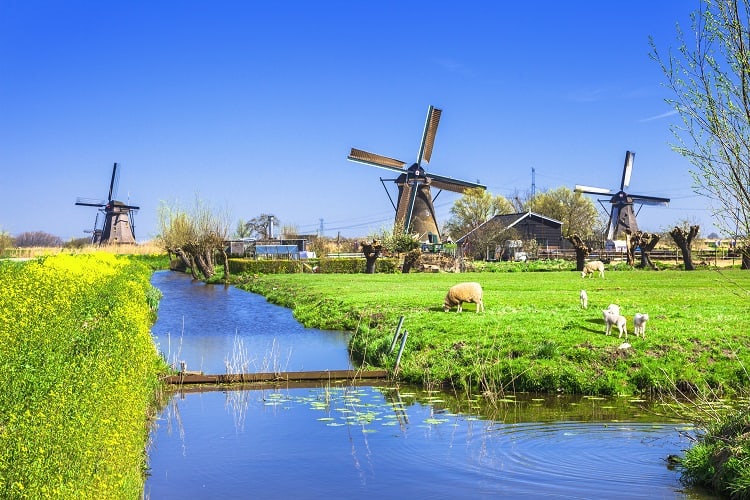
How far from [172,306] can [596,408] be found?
24817mm

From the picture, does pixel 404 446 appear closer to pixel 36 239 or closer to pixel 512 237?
pixel 512 237

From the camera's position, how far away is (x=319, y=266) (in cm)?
5694

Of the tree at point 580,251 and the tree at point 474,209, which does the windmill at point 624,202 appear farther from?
the tree at point 580,251

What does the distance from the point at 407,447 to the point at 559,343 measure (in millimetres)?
6471

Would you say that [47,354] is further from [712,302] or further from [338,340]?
[712,302]

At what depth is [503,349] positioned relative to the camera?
17422mm

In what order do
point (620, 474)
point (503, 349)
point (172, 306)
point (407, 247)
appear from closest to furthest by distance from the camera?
point (620, 474)
point (503, 349)
point (172, 306)
point (407, 247)

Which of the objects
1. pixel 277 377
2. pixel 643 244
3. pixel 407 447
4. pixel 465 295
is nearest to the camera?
pixel 407 447

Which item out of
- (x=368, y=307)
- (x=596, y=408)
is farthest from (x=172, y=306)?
(x=596, y=408)

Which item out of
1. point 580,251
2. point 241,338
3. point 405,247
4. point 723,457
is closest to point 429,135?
point 405,247

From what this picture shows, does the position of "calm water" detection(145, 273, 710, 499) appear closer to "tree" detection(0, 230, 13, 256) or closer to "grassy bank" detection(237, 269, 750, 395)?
"grassy bank" detection(237, 269, 750, 395)

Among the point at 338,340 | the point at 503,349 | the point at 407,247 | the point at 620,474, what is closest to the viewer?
the point at 620,474

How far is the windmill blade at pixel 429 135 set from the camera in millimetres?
74812

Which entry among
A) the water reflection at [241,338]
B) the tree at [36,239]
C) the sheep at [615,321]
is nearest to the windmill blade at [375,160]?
the water reflection at [241,338]
